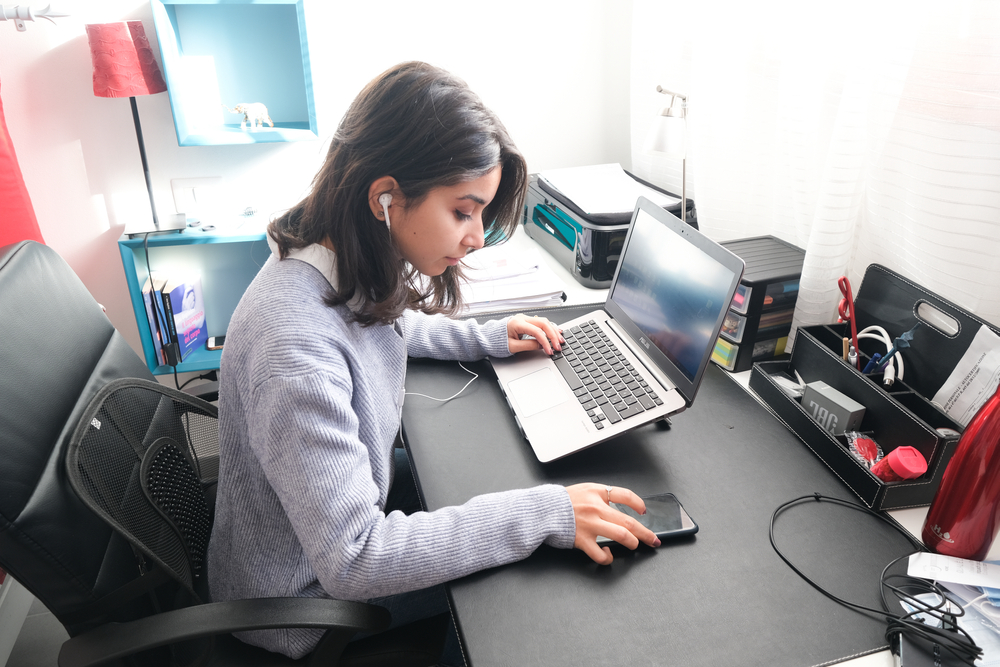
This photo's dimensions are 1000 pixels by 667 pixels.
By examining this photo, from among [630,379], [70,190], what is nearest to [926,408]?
[630,379]

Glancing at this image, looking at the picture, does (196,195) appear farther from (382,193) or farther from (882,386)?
(882,386)

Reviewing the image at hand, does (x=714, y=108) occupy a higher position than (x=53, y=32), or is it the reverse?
(x=53, y=32)

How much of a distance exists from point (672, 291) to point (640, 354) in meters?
0.12

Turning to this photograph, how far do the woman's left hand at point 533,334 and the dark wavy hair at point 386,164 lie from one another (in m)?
0.29

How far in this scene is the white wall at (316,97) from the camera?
1839 mm

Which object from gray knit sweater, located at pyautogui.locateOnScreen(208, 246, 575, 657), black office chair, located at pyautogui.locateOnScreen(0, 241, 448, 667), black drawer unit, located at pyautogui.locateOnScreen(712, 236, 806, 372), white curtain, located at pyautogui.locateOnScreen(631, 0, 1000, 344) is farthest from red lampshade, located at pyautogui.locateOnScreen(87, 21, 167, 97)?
black drawer unit, located at pyautogui.locateOnScreen(712, 236, 806, 372)

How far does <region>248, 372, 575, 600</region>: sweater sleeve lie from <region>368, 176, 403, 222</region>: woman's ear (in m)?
0.25

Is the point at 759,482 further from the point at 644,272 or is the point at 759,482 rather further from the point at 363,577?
the point at 363,577

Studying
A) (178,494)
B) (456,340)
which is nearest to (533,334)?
(456,340)

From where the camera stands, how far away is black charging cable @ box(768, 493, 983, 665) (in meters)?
0.64

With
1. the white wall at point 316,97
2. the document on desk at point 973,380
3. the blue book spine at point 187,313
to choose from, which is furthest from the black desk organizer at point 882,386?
the blue book spine at point 187,313

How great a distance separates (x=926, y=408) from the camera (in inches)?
35.4

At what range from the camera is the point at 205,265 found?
2143 millimetres

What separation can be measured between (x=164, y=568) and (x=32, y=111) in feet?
5.66
